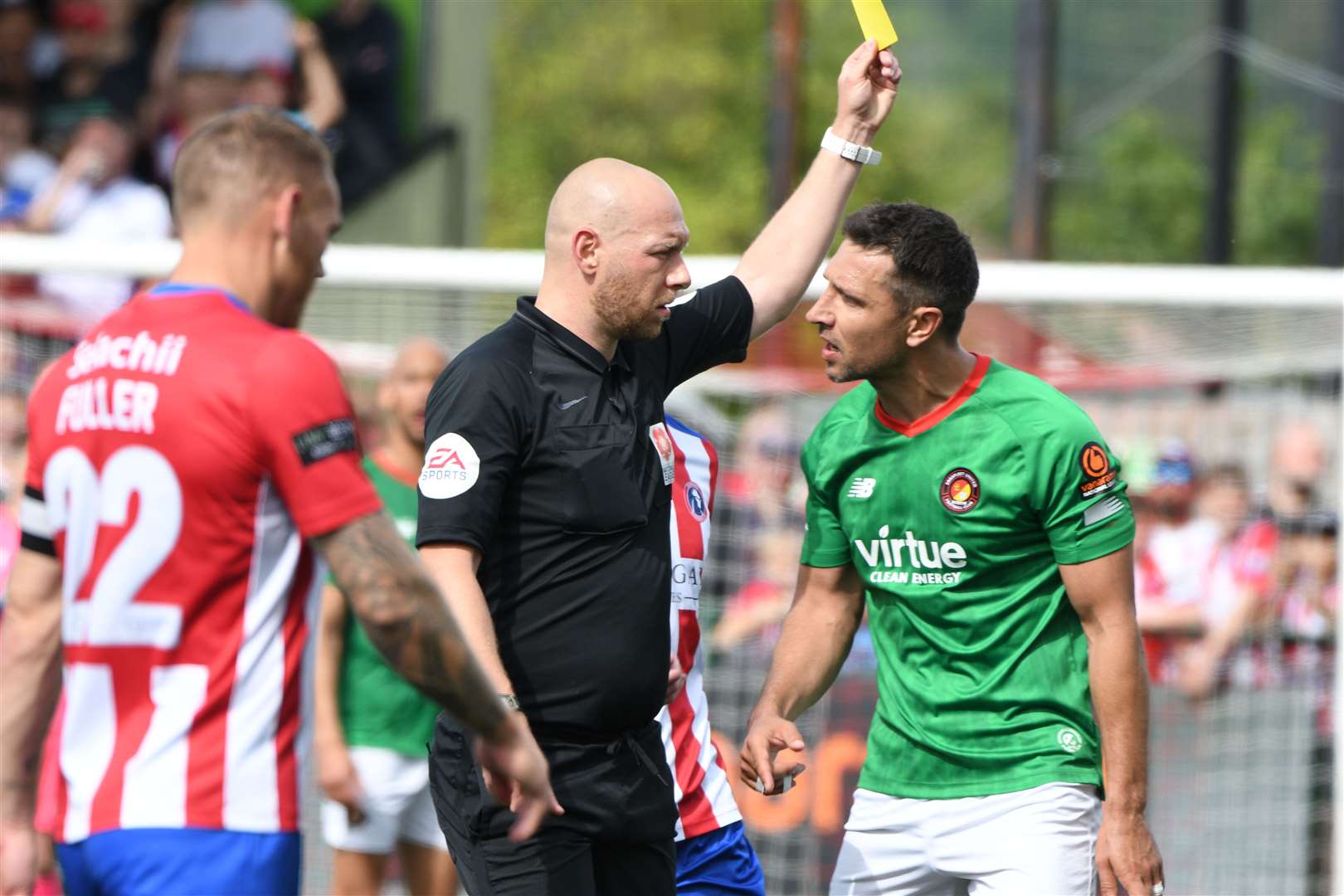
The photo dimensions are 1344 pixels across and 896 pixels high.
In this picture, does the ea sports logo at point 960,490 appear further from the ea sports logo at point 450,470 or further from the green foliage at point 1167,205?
the green foliage at point 1167,205

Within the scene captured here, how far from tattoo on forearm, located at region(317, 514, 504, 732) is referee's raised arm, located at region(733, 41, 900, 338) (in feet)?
5.30

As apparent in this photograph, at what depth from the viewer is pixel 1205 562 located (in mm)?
7660

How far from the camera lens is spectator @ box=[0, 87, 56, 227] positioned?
11.1 m

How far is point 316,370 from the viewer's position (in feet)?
9.21

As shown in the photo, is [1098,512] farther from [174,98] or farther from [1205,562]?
[174,98]

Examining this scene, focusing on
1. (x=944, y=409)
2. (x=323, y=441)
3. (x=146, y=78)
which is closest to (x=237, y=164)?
(x=323, y=441)

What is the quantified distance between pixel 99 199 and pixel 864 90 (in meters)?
7.96

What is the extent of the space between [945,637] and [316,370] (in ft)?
6.06

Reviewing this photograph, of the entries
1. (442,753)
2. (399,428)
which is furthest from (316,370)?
(399,428)

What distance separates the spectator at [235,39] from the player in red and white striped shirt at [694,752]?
30.5ft

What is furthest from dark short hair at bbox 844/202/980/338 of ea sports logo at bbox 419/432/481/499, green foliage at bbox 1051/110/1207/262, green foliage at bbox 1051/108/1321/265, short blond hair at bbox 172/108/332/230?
green foliage at bbox 1051/110/1207/262

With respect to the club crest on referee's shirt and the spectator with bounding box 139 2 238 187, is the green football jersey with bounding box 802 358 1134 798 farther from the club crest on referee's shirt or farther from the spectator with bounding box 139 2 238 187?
the spectator with bounding box 139 2 238 187

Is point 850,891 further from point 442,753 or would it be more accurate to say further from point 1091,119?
point 1091,119

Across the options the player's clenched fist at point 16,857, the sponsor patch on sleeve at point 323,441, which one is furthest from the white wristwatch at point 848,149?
the player's clenched fist at point 16,857
